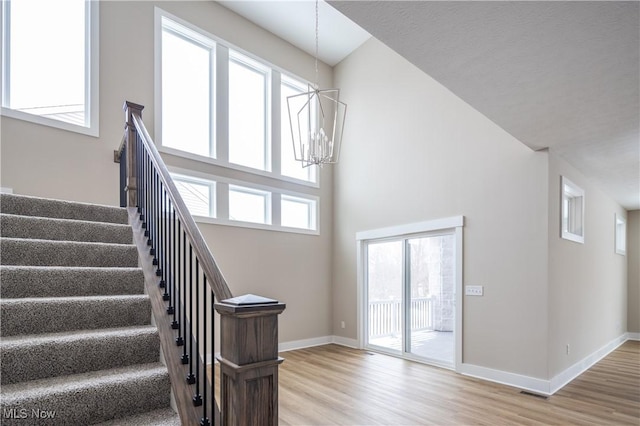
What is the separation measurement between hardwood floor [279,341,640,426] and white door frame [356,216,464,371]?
27.1 inches

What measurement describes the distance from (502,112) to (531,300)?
2.35 meters

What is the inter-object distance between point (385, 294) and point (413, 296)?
599 mm

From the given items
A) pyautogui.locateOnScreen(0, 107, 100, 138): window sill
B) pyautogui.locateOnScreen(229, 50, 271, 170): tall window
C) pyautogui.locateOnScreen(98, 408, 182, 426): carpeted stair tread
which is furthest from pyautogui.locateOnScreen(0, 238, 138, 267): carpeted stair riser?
pyautogui.locateOnScreen(229, 50, 271, 170): tall window

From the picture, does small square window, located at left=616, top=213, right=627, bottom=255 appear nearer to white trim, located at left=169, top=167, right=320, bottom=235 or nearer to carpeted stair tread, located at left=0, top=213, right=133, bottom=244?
white trim, located at left=169, top=167, right=320, bottom=235

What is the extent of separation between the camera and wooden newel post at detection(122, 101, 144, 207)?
3.54 m

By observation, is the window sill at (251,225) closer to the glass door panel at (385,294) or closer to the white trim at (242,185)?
the white trim at (242,185)

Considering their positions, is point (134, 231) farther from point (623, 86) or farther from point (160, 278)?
point (623, 86)

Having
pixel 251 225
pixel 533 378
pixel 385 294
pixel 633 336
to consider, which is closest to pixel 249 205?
pixel 251 225

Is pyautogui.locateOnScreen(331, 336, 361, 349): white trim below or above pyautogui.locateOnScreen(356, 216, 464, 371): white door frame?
below

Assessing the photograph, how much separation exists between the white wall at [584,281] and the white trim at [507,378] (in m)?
0.19

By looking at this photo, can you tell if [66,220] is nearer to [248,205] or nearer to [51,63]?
[51,63]

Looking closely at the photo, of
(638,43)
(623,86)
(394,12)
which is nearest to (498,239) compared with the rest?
(623,86)

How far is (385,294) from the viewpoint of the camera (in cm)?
638

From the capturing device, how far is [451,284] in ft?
17.6
